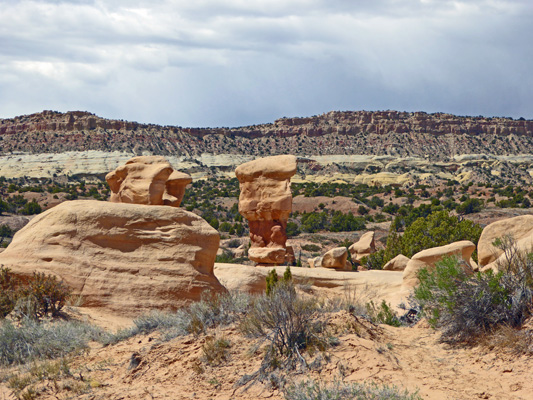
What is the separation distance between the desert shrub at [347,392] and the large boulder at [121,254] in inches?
238

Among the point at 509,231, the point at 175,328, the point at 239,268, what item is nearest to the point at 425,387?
the point at 175,328

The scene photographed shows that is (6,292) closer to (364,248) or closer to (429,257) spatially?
(429,257)

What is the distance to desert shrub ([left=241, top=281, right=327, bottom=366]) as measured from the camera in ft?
22.7

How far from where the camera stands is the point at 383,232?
4553 cm

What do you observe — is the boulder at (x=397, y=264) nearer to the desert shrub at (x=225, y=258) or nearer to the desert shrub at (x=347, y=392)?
the desert shrub at (x=225, y=258)

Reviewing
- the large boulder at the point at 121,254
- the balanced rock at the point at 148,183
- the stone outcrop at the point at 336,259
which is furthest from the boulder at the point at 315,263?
the large boulder at the point at 121,254

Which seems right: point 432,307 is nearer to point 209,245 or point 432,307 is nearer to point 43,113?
point 209,245

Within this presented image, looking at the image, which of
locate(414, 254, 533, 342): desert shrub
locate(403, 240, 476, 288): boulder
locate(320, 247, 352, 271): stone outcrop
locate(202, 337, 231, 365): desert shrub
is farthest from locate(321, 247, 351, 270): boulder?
locate(202, 337, 231, 365): desert shrub

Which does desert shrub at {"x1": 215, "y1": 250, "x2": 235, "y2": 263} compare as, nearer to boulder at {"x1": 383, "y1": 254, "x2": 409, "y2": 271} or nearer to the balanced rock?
boulder at {"x1": 383, "y1": 254, "x2": 409, "y2": 271}

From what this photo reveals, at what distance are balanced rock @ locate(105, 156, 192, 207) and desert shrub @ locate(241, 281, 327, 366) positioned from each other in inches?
388

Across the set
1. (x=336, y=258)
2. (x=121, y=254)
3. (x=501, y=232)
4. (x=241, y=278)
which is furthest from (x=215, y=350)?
(x=336, y=258)

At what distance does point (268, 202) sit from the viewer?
2383cm

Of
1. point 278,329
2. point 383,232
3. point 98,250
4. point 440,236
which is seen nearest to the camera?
point 278,329

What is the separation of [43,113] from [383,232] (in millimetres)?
77124
